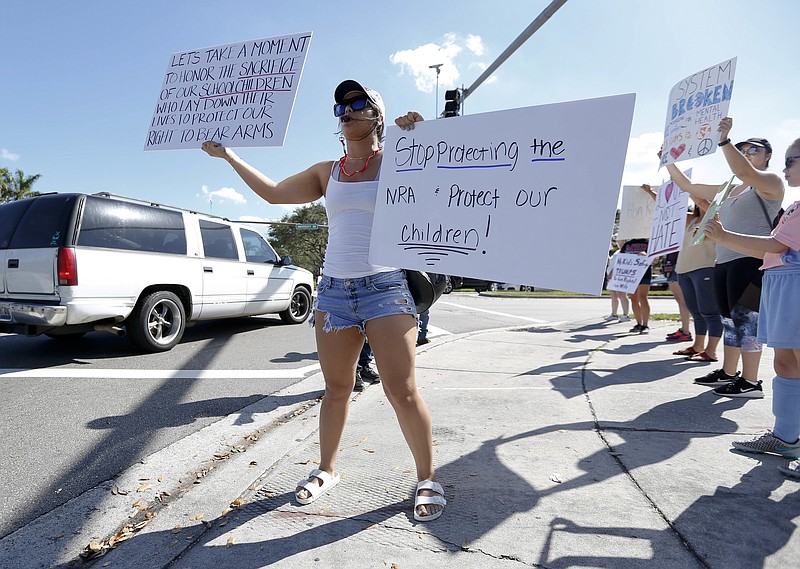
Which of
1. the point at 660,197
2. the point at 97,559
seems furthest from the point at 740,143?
the point at 97,559

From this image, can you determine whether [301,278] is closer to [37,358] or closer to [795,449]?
[37,358]

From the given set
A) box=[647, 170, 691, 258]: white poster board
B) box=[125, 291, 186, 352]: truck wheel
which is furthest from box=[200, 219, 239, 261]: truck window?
box=[647, 170, 691, 258]: white poster board

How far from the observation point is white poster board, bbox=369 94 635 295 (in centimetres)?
187

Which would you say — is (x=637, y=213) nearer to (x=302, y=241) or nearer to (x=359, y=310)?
(x=359, y=310)

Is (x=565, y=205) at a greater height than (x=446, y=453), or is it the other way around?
(x=565, y=205)

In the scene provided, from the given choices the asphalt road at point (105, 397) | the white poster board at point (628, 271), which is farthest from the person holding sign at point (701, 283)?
the asphalt road at point (105, 397)

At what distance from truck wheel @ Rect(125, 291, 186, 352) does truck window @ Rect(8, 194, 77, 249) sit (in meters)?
1.11

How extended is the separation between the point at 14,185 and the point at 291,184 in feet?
171

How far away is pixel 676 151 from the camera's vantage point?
3670 mm

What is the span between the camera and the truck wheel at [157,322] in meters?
5.51

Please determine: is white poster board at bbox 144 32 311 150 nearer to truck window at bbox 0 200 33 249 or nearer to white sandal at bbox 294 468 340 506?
white sandal at bbox 294 468 340 506

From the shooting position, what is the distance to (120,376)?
4.52 m

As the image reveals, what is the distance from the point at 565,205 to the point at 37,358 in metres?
5.95

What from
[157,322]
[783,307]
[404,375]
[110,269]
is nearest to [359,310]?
[404,375]
